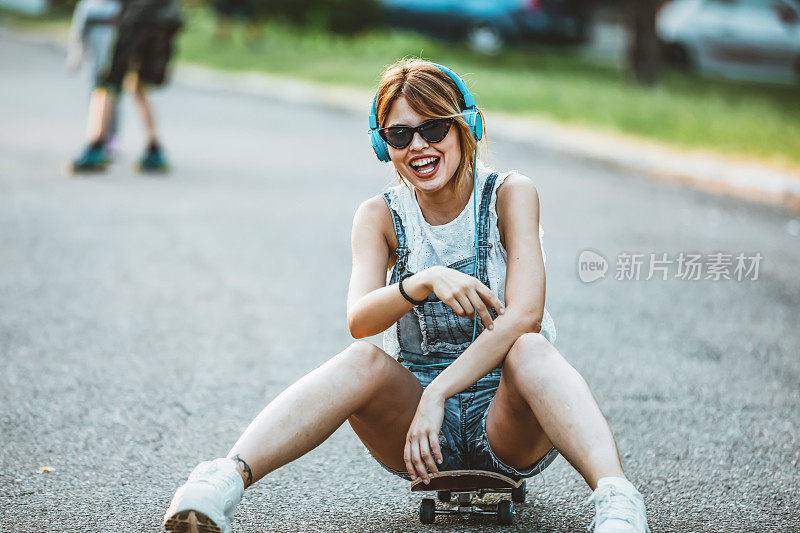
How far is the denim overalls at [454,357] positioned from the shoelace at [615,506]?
38 centimetres

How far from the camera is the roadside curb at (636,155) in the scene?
883 cm

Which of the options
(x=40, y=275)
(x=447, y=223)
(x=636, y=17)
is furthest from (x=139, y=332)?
(x=636, y=17)

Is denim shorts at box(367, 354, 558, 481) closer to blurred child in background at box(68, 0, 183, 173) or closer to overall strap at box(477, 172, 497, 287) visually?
overall strap at box(477, 172, 497, 287)

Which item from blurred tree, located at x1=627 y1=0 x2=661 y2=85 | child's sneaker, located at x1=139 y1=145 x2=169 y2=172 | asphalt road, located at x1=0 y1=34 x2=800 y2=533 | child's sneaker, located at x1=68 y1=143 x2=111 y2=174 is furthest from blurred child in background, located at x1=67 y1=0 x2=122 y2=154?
blurred tree, located at x1=627 y1=0 x2=661 y2=85

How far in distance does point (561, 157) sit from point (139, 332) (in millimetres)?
6316

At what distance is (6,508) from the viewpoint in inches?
122

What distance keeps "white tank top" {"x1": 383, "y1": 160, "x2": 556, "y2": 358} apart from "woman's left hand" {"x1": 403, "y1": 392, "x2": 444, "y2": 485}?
40 cm

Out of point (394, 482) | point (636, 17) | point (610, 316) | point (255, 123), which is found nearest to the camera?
point (394, 482)

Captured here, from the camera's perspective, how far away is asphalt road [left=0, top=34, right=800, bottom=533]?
→ 326 cm

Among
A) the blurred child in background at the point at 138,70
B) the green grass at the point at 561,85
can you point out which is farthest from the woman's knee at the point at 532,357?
the blurred child in background at the point at 138,70

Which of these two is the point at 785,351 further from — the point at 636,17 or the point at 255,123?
the point at 636,17

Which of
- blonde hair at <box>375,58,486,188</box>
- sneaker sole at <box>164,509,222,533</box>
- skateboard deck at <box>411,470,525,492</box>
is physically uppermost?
blonde hair at <box>375,58,486,188</box>

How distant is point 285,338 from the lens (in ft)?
16.4

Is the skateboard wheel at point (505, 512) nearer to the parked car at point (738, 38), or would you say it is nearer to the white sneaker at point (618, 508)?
the white sneaker at point (618, 508)
